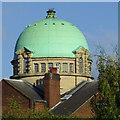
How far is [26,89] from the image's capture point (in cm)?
6819

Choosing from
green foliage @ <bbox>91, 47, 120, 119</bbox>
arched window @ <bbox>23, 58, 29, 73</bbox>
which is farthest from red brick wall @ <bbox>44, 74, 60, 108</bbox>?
green foliage @ <bbox>91, 47, 120, 119</bbox>

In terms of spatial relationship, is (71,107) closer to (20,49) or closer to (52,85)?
(52,85)

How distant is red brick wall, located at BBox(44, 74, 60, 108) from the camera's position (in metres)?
65.6

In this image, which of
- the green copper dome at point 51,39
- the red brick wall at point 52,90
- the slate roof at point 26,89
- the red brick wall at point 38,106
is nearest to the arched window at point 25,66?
the green copper dome at point 51,39

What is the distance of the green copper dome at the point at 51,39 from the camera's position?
2867 inches

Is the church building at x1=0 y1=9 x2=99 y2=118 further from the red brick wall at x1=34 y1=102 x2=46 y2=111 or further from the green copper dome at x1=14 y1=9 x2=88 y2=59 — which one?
the red brick wall at x1=34 y1=102 x2=46 y2=111

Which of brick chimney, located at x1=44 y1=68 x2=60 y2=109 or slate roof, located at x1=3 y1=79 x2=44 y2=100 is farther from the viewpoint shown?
brick chimney, located at x1=44 y1=68 x2=60 y2=109

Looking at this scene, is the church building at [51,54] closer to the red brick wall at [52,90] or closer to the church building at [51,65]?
the church building at [51,65]

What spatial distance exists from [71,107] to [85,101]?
201cm

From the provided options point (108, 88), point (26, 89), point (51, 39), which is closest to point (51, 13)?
point (51, 39)

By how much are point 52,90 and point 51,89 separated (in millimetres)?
276

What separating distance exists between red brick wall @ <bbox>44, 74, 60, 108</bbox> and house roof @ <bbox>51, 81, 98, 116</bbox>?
1.01 meters

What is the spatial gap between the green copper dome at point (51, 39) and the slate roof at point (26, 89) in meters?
4.87

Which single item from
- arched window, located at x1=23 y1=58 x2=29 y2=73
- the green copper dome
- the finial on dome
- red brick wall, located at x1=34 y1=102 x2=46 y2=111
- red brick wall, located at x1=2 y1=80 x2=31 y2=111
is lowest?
red brick wall, located at x1=34 y1=102 x2=46 y2=111
